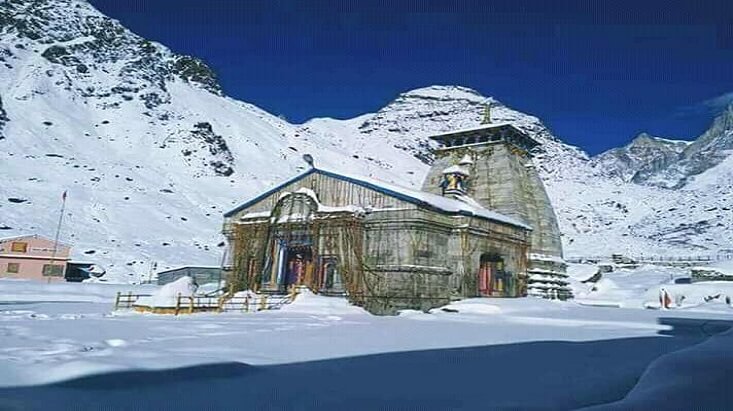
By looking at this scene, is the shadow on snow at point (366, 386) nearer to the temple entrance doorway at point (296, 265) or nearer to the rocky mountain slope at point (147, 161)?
the temple entrance doorway at point (296, 265)

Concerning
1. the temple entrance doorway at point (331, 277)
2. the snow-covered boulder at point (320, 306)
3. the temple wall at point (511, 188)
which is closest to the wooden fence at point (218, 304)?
the snow-covered boulder at point (320, 306)

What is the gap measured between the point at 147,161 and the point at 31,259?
1920 inches

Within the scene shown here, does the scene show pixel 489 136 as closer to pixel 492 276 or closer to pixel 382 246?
pixel 492 276

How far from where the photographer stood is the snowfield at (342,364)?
6.50 m

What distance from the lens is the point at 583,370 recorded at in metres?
9.34

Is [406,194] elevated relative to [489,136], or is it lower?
lower

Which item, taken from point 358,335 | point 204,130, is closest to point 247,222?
point 358,335

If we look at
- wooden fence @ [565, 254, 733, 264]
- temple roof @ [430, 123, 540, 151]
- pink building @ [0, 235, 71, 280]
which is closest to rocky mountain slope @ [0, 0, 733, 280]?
pink building @ [0, 235, 71, 280]

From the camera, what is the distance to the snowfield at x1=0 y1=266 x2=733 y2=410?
6.50 metres

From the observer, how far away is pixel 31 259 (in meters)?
40.8

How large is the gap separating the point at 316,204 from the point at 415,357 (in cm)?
1667

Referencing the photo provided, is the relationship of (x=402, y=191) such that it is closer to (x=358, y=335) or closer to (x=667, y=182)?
(x=358, y=335)

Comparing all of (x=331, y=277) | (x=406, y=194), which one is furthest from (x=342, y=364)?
(x=331, y=277)

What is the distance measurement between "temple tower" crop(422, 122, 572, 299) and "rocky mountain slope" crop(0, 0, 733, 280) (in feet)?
92.9
